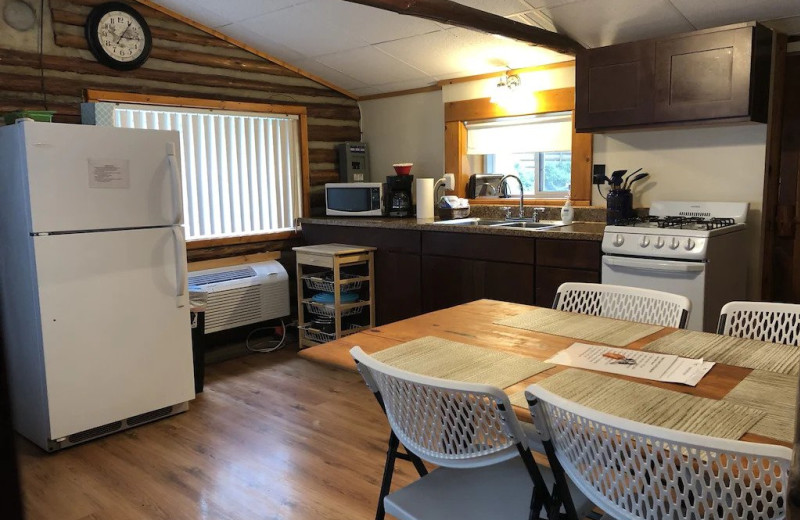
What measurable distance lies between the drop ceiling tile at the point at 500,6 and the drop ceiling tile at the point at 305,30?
0.94 metres

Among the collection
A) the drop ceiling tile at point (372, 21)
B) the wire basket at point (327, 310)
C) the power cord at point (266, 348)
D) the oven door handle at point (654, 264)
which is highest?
the drop ceiling tile at point (372, 21)

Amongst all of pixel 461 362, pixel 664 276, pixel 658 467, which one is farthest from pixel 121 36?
pixel 658 467

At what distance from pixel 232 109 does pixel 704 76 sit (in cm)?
308

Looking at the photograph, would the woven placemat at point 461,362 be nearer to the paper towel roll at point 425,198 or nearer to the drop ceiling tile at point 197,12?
the paper towel roll at point 425,198

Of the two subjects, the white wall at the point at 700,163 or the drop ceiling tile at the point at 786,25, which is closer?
the drop ceiling tile at the point at 786,25

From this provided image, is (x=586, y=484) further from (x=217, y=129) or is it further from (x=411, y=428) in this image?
(x=217, y=129)

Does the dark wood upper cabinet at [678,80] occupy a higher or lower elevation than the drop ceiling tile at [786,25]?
lower

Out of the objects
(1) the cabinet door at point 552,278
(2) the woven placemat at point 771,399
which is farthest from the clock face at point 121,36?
(2) the woven placemat at point 771,399

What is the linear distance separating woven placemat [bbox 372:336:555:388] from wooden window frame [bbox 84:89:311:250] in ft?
9.64

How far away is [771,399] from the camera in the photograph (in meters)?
1.28

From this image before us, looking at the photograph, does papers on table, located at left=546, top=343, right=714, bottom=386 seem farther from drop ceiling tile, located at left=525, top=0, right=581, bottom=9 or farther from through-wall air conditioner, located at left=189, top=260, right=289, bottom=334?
through-wall air conditioner, located at left=189, top=260, right=289, bottom=334

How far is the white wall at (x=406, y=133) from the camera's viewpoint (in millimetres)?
4809

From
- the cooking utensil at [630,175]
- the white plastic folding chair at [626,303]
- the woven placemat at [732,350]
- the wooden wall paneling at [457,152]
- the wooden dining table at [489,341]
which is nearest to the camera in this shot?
the wooden dining table at [489,341]

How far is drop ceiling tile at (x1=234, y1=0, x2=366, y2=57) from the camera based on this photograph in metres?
3.81
